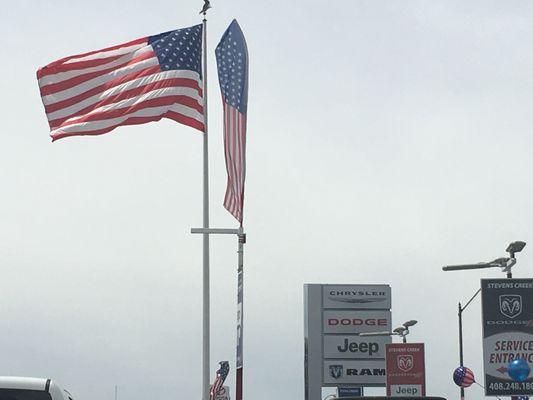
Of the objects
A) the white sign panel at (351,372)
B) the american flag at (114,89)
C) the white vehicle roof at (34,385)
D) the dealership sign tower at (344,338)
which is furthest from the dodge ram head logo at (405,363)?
the white vehicle roof at (34,385)

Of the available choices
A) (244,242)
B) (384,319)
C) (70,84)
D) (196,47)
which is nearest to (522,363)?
(244,242)

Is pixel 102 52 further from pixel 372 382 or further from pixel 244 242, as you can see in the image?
pixel 372 382

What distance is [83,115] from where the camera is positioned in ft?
78.8

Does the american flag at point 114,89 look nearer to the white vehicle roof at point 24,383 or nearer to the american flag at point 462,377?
the white vehicle roof at point 24,383

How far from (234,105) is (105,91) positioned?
3027 mm

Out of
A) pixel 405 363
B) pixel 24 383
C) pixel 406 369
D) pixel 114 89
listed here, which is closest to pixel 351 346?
pixel 405 363

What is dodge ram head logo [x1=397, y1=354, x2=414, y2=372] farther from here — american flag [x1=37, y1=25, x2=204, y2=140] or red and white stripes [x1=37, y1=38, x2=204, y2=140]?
red and white stripes [x1=37, y1=38, x2=204, y2=140]

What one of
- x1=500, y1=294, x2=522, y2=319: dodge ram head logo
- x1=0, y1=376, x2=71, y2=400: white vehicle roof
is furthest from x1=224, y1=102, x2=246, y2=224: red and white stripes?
x1=0, y1=376, x2=71, y2=400: white vehicle roof

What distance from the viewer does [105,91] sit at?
2436 centimetres

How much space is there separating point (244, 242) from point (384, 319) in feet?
153

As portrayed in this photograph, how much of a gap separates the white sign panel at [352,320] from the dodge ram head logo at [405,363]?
46.3 feet

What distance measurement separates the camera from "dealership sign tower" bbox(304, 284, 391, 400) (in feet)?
237

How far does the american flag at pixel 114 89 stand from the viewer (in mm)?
24031

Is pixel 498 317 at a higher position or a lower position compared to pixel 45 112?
lower
